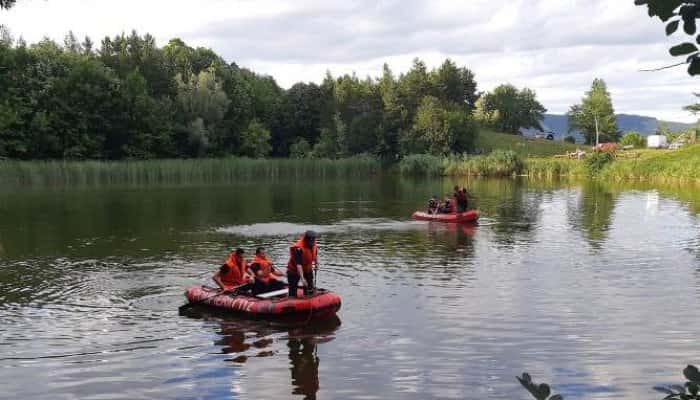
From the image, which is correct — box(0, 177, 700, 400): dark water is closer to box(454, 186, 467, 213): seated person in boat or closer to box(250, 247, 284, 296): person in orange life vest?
box(250, 247, 284, 296): person in orange life vest

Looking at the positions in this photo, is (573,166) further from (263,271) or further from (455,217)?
(263,271)

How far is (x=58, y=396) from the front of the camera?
456 inches

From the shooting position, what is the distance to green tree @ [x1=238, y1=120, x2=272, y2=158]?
88500 millimetres

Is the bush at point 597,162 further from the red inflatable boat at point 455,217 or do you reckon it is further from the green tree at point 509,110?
the green tree at point 509,110

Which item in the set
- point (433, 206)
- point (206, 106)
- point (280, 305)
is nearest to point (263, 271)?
point (280, 305)

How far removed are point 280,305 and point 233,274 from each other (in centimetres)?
245

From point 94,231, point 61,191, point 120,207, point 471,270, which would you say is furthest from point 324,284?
point 61,191

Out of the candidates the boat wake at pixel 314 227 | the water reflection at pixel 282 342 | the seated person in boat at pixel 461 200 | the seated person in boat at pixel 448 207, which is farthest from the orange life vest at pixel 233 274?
the seated person in boat at pixel 461 200

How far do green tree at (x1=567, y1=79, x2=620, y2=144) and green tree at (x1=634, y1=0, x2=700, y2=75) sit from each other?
103 metres

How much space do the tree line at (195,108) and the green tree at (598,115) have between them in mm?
14689

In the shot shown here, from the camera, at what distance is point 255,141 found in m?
90.1

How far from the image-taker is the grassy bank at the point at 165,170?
196 ft

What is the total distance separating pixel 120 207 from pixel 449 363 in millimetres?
33050

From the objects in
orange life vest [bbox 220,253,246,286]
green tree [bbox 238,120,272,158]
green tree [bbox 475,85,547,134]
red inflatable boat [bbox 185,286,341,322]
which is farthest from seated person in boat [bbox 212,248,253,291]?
green tree [bbox 475,85,547,134]
